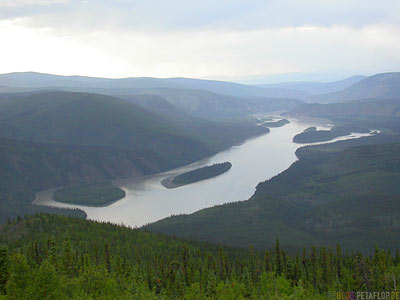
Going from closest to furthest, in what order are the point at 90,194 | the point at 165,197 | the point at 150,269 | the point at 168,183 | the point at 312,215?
the point at 150,269, the point at 312,215, the point at 165,197, the point at 90,194, the point at 168,183

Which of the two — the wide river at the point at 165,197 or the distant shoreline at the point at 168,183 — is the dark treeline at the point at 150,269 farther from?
the distant shoreline at the point at 168,183

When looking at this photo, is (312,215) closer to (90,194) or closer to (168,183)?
(168,183)

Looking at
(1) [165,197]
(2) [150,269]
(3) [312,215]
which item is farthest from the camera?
(1) [165,197]

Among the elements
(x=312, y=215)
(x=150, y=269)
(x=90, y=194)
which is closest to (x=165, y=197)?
(x=90, y=194)

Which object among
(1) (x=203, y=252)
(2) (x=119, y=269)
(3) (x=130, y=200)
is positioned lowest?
(3) (x=130, y=200)

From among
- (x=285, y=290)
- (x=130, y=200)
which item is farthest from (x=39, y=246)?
(x=130, y=200)

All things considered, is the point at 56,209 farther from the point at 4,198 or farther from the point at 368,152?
the point at 368,152
